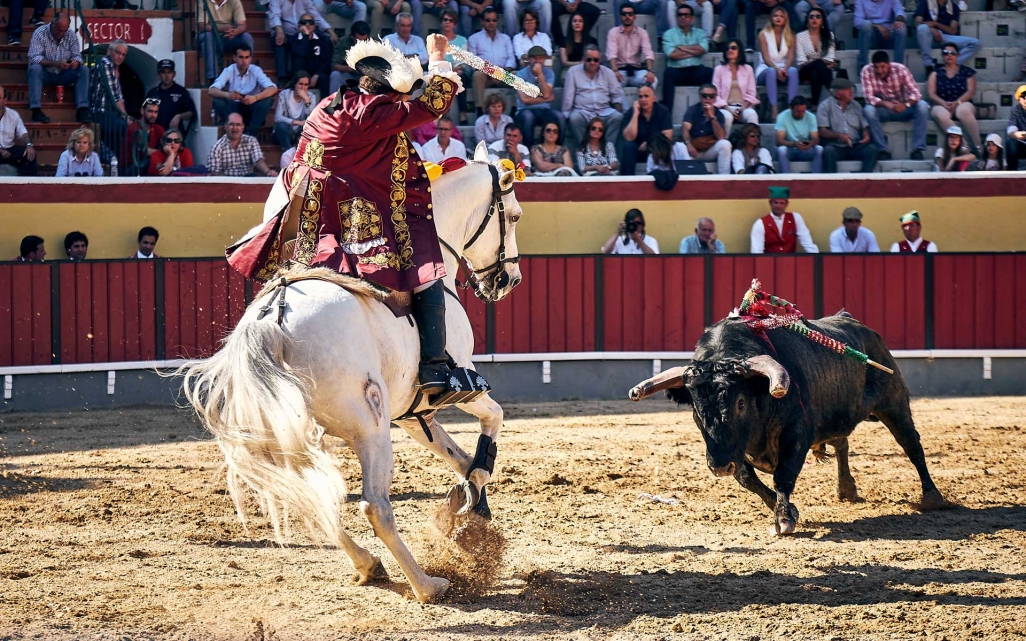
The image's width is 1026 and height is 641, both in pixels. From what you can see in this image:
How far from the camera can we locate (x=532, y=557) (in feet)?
19.2

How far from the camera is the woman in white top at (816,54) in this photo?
1384 centimetres

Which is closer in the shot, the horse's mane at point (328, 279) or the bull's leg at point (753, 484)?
the horse's mane at point (328, 279)

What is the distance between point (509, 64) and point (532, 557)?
28.2ft

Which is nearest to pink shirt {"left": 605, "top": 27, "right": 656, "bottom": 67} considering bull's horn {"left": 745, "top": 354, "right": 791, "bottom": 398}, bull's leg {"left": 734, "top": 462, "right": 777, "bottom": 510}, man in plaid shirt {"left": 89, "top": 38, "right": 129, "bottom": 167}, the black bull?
man in plaid shirt {"left": 89, "top": 38, "right": 129, "bottom": 167}

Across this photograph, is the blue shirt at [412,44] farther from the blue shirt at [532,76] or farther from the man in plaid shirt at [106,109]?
the man in plaid shirt at [106,109]

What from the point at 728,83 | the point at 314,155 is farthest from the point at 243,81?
the point at 314,155

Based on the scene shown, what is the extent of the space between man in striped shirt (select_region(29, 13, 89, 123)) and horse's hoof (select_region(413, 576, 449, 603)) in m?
9.14

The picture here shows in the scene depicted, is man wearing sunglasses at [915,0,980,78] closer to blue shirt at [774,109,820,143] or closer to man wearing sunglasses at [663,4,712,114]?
blue shirt at [774,109,820,143]

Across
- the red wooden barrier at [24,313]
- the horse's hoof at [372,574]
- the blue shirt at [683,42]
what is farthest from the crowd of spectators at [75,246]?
the horse's hoof at [372,574]

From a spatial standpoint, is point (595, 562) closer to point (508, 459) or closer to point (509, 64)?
point (508, 459)

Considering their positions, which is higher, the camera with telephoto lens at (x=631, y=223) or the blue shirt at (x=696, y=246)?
the camera with telephoto lens at (x=631, y=223)

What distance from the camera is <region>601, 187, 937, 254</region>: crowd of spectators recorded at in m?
12.2

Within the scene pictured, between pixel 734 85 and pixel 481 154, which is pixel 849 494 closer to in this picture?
pixel 481 154

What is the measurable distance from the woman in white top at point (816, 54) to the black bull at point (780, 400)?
738cm
